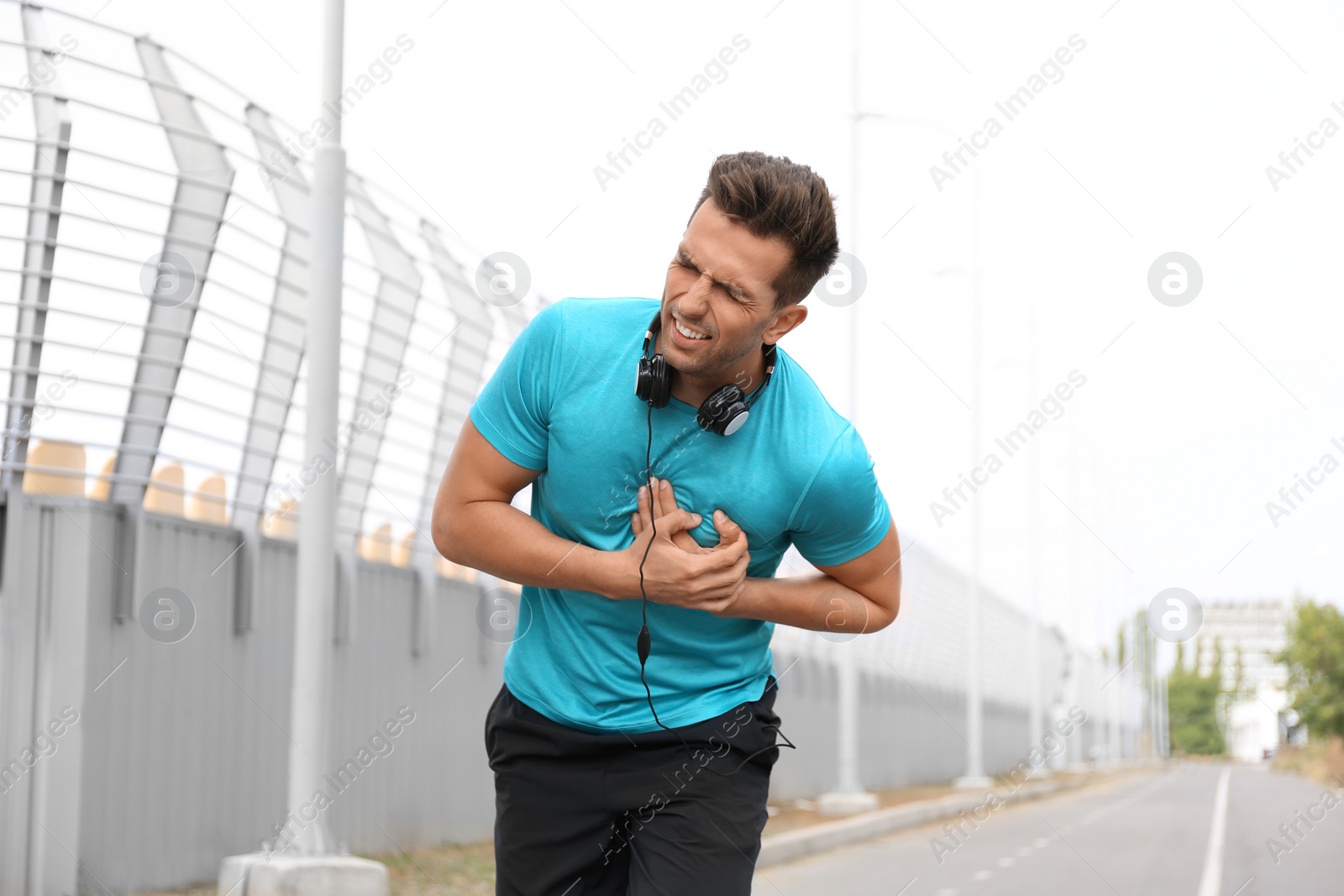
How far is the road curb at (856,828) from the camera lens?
41.6 feet

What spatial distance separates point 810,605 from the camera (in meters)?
3.00

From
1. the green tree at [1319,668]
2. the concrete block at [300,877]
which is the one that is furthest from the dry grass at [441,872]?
the green tree at [1319,668]

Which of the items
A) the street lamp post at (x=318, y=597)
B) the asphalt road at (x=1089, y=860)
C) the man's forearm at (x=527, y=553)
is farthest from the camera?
the asphalt road at (x=1089, y=860)

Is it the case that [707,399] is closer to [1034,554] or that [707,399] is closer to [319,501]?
[319,501]

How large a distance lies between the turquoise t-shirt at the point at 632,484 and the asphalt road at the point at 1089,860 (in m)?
7.87

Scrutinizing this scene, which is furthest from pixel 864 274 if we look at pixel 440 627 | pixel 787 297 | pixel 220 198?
pixel 787 297

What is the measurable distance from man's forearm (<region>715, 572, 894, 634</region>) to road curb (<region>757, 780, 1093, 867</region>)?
4.88m

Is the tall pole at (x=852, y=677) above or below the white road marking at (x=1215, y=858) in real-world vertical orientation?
above

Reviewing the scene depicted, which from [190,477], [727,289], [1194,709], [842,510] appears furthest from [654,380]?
[1194,709]

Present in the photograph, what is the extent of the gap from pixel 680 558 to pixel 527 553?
0.95 feet

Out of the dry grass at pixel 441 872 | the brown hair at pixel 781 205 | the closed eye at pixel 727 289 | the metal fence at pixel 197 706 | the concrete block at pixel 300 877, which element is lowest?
the dry grass at pixel 441 872

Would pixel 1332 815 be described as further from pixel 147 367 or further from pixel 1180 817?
pixel 147 367

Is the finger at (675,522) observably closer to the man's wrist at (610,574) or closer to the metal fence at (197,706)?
the man's wrist at (610,574)

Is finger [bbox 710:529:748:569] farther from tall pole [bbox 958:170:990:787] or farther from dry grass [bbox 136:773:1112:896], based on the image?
tall pole [bbox 958:170:990:787]
